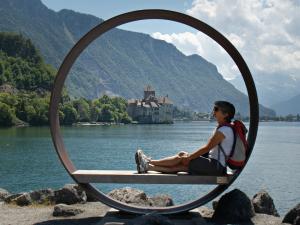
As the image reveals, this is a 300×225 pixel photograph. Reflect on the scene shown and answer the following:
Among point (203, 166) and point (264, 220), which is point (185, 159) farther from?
point (264, 220)

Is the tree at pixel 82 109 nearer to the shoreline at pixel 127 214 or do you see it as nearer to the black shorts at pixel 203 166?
the shoreline at pixel 127 214

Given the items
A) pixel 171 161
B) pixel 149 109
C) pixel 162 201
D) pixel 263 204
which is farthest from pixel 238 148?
pixel 149 109

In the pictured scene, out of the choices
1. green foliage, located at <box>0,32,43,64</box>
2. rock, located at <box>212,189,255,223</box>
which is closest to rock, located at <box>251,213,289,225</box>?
rock, located at <box>212,189,255,223</box>

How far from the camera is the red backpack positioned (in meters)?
7.37

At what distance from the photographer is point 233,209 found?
7.81 meters

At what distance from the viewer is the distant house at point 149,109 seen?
499 ft

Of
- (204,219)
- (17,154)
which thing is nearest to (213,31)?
(204,219)

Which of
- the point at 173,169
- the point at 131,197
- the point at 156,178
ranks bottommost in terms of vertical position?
the point at 131,197

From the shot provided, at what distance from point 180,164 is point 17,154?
3484cm

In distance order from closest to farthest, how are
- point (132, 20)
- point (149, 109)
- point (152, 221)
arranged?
point (152, 221)
point (132, 20)
point (149, 109)

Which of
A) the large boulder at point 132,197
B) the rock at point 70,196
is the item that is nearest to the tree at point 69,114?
the rock at point 70,196

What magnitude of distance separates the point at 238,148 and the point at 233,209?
105cm

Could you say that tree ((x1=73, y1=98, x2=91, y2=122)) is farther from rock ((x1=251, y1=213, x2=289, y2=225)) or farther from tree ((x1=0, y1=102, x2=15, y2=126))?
rock ((x1=251, y1=213, x2=289, y2=225))

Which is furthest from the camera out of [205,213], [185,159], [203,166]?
[205,213]
